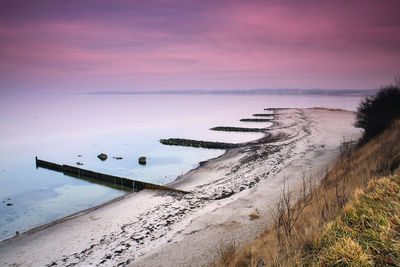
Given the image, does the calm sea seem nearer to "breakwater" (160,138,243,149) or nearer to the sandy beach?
"breakwater" (160,138,243,149)

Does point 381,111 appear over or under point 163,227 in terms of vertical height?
over

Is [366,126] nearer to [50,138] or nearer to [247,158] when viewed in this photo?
[247,158]

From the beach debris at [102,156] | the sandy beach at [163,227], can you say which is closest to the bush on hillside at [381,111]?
the sandy beach at [163,227]

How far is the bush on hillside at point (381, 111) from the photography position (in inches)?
685

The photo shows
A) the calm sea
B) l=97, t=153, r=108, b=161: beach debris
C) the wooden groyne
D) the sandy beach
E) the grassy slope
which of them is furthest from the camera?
l=97, t=153, r=108, b=161: beach debris

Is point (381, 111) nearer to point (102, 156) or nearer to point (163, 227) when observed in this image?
point (163, 227)

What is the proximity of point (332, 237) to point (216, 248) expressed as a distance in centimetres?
397

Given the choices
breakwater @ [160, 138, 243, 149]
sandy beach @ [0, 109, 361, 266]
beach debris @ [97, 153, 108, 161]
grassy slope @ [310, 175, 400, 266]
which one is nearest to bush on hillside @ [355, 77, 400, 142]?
sandy beach @ [0, 109, 361, 266]

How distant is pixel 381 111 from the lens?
18.2m

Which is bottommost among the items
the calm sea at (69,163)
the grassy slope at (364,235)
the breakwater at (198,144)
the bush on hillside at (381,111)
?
the calm sea at (69,163)

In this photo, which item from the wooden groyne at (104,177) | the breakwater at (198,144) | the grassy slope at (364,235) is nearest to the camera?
the grassy slope at (364,235)

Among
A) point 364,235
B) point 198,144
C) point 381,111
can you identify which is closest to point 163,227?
point 364,235

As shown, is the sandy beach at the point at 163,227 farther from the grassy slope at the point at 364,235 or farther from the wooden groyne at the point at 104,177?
the grassy slope at the point at 364,235

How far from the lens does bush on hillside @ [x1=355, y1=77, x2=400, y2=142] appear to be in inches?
685
